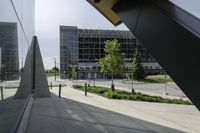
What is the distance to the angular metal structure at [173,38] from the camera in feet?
16.8

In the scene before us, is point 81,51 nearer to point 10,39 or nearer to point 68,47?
point 68,47

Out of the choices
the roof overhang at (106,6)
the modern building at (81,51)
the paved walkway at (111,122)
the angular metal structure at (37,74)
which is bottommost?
the paved walkway at (111,122)

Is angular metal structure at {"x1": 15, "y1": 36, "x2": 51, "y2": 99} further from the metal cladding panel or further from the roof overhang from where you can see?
the metal cladding panel

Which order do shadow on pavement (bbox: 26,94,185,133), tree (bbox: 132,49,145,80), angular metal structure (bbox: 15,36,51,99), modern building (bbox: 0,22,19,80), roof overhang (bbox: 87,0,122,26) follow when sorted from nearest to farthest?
1. modern building (bbox: 0,22,19,80)
2. roof overhang (bbox: 87,0,122,26)
3. shadow on pavement (bbox: 26,94,185,133)
4. angular metal structure (bbox: 15,36,51,99)
5. tree (bbox: 132,49,145,80)

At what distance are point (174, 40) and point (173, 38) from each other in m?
0.06

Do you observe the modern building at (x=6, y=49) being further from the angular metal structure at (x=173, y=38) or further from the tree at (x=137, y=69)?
the tree at (x=137, y=69)

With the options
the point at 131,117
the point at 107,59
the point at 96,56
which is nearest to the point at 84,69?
the point at 96,56

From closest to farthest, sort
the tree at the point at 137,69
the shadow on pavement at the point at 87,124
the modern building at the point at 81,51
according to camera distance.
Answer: the shadow on pavement at the point at 87,124
the tree at the point at 137,69
the modern building at the point at 81,51

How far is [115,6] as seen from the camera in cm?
1010

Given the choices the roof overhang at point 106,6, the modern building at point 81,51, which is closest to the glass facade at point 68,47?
the modern building at point 81,51

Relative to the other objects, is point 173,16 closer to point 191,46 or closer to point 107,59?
point 191,46

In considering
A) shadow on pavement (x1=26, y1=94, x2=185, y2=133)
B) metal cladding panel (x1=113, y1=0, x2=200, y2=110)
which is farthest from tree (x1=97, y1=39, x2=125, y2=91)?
metal cladding panel (x1=113, y1=0, x2=200, y2=110)

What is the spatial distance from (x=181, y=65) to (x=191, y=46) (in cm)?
53

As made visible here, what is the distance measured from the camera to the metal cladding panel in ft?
16.8
